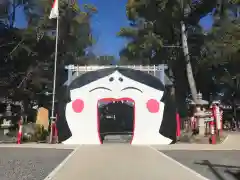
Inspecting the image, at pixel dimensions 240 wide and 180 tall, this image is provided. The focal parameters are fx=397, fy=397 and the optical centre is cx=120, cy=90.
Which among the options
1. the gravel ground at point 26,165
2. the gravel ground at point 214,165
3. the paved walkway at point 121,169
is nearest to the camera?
the paved walkway at point 121,169

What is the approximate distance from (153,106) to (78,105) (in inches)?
157

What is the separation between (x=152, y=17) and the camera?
120 feet

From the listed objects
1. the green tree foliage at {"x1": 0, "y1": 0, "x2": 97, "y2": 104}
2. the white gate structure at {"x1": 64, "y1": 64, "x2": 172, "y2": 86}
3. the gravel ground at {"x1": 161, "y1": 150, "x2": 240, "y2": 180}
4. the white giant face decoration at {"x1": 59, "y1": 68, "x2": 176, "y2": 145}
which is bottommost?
the gravel ground at {"x1": 161, "y1": 150, "x2": 240, "y2": 180}

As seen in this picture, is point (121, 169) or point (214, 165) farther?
point (214, 165)

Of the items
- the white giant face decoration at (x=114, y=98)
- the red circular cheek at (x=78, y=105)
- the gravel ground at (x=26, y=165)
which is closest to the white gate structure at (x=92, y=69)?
the white giant face decoration at (x=114, y=98)

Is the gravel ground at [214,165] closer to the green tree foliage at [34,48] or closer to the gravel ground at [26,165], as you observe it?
the gravel ground at [26,165]

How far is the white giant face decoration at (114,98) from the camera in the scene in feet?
68.1

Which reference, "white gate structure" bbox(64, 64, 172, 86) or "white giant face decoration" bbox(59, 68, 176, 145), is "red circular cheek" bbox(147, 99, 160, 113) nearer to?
"white giant face decoration" bbox(59, 68, 176, 145)

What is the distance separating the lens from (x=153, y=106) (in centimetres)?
2111

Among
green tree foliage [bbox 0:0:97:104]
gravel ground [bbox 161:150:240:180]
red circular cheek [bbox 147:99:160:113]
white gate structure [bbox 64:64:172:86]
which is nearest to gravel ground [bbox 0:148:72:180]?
gravel ground [bbox 161:150:240:180]

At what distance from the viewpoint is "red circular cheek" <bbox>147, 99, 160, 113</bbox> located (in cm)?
2108

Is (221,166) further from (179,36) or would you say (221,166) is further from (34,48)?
(34,48)

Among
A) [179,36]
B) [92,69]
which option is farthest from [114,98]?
[179,36]

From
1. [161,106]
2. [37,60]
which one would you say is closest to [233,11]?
[37,60]
